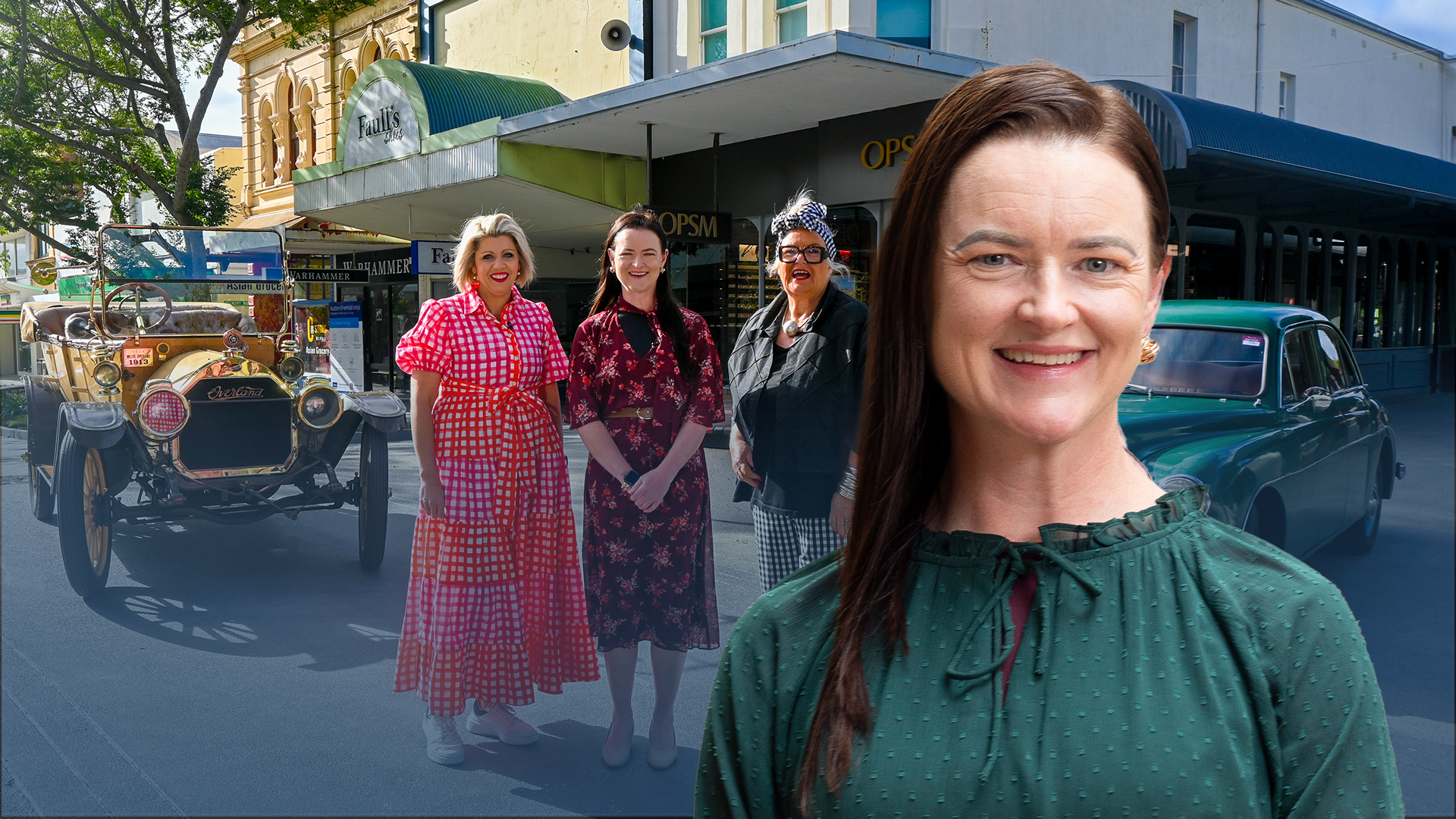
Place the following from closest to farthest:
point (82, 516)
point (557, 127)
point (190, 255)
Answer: point (82, 516), point (190, 255), point (557, 127)

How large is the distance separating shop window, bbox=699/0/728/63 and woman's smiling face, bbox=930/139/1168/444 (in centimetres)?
1205

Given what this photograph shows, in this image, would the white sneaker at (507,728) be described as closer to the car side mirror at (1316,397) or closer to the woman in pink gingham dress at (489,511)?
the woman in pink gingham dress at (489,511)

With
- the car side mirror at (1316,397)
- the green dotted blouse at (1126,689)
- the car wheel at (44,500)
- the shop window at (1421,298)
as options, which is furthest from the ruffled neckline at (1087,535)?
the car wheel at (44,500)

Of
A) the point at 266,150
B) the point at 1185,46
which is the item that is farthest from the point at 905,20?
the point at 266,150

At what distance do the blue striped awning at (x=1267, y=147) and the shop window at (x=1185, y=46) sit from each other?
13.5 feet

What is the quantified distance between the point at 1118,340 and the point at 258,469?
23.0ft

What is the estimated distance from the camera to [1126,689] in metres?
0.89

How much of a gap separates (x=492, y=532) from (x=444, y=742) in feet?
2.57

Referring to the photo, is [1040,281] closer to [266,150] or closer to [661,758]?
[661,758]

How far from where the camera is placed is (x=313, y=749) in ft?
12.7

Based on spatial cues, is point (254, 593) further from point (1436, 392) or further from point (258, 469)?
point (1436, 392)

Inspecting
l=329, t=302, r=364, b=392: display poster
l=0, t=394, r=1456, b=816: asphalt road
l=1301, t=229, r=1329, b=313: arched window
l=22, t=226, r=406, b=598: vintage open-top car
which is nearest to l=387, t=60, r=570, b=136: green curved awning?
l=329, t=302, r=364, b=392: display poster

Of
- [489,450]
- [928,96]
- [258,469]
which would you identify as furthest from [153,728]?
[928,96]

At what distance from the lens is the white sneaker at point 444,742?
12.3 feet
